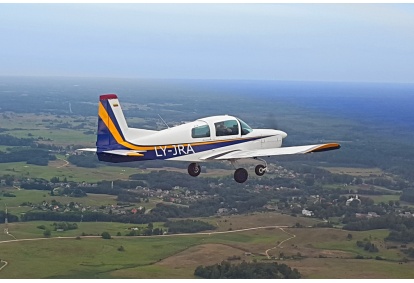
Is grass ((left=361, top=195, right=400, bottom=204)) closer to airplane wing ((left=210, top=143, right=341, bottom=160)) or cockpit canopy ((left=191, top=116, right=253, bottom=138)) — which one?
cockpit canopy ((left=191, top=116, right=253, bottom=138))

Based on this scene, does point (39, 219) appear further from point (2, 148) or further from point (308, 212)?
point (2, 148)

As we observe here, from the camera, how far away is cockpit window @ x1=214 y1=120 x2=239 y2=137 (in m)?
27.1

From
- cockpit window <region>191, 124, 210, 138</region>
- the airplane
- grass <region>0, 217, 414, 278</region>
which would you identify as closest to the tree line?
grass <region>0, 217, 414, 278</region>

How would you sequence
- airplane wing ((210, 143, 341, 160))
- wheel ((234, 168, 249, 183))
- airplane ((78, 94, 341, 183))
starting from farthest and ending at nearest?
wheel ((234, 168, 249, 183))
airplane wing ((210, 143, 341, 160))
airplane ((78, 94, 341, 183))

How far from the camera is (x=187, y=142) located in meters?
26.2

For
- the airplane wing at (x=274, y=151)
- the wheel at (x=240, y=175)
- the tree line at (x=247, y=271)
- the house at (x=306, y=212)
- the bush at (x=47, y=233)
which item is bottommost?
the tree line at (x=247, y=271)

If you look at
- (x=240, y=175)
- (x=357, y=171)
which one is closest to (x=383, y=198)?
(x=357, y=171)

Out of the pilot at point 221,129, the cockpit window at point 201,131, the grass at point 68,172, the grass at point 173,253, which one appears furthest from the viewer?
the grass at point 68,172

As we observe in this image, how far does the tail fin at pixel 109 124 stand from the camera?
80.6 feet

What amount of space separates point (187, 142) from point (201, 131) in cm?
77

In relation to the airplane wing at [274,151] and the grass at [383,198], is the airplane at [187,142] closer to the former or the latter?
the airplane wing at [274,151]

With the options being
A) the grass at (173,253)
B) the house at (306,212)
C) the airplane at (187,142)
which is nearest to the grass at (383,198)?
the house at (306,212)

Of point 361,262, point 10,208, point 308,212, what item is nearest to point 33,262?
point 10,208

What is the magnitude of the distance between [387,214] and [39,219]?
5101cm
